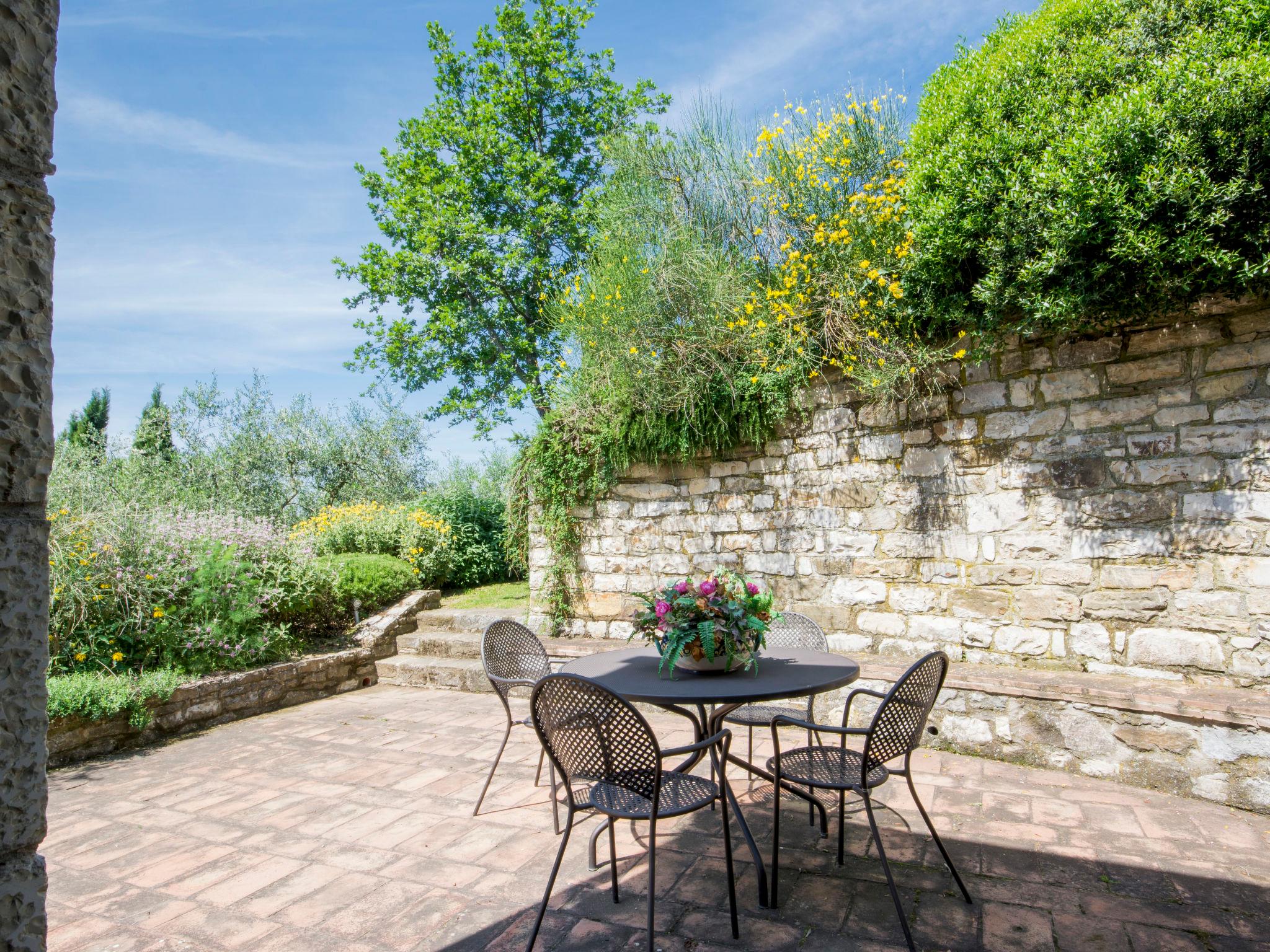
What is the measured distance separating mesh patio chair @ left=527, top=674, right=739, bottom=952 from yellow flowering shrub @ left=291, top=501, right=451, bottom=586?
283 inches

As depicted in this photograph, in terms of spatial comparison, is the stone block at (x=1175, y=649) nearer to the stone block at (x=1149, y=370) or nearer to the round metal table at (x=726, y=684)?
the stone block at (x=1149, y=370)

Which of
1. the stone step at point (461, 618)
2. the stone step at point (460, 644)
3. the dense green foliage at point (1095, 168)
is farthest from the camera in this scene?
A: the stone step at point (461, 618)

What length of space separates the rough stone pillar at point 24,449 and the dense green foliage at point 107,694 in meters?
4.68

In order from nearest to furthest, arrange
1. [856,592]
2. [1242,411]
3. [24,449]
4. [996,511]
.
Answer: [24,449], [1242,411], [996,511], [856,592]

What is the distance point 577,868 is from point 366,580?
5545 millimetres

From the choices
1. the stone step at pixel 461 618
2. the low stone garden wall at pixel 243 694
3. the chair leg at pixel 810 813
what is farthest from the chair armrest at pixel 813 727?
the stone step at pixel 461 618

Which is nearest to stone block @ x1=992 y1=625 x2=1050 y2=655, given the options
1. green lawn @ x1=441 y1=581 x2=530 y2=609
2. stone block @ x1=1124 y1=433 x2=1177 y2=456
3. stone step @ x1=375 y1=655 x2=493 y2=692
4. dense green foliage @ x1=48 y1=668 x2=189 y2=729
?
stone block @ x1=1124 y1=433 x2=1177 y2=456

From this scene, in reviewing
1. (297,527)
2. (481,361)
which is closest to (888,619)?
(297,527)

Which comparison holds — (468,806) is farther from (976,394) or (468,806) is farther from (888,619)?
(976,394)

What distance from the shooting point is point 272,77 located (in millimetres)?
5137

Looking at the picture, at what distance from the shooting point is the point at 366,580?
786 centimetres

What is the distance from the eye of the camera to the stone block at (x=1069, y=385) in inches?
169

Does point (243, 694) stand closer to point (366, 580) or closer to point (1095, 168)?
point (366, 580)

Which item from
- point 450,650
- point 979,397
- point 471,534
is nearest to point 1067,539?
point 979,397
